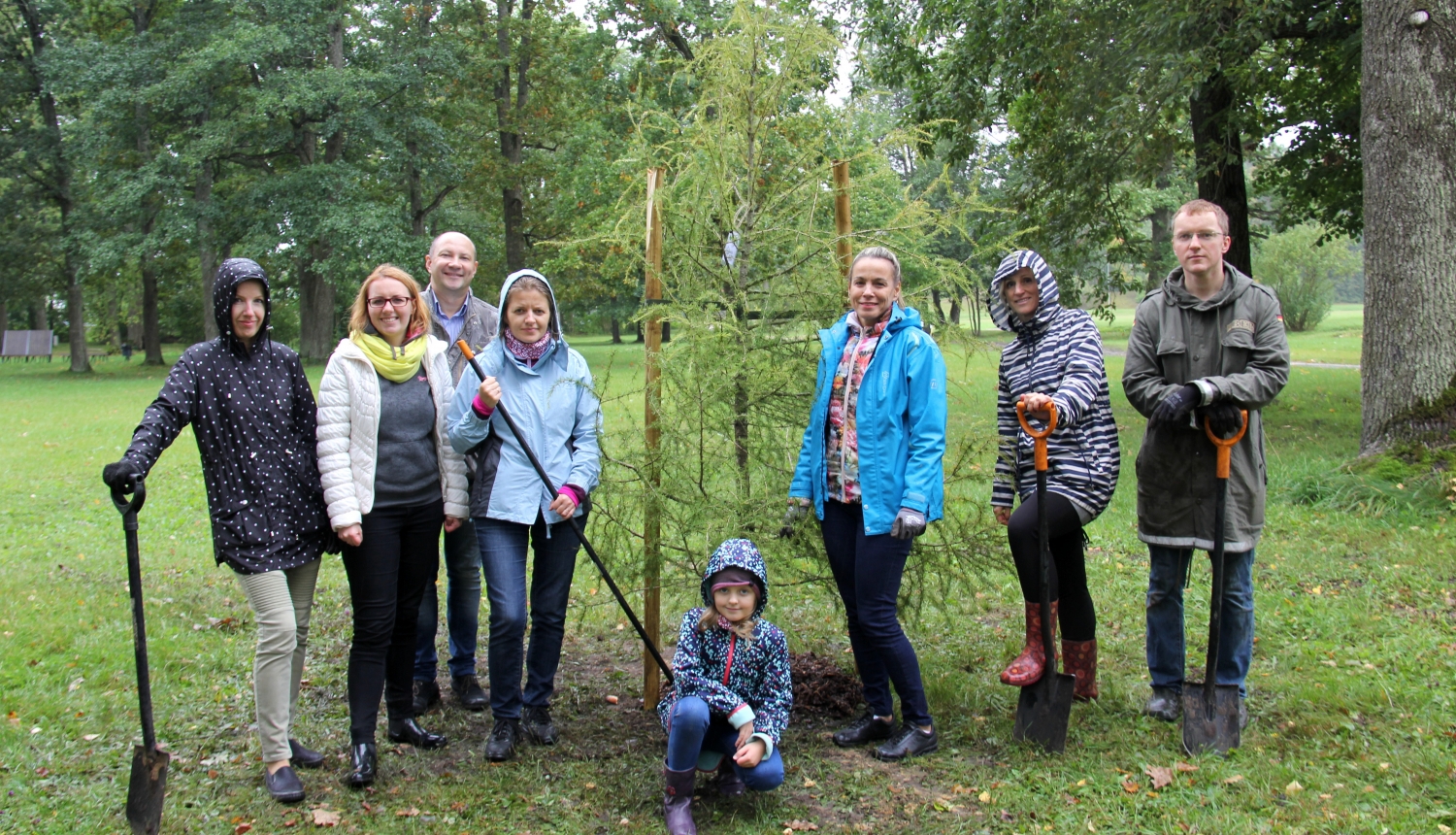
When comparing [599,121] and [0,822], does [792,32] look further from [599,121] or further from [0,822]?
[599,121]

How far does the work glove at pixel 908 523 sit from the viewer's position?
3734 mm

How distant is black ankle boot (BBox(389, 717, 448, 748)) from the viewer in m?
4.33

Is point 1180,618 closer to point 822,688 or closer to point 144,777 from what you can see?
point 822,688

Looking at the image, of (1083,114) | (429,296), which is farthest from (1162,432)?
(1083,114)

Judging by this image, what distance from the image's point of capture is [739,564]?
374 centimetres

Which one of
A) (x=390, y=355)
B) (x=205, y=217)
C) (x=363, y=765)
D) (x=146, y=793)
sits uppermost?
(x=205, y=217)

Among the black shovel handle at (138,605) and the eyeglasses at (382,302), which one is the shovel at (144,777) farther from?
the eyeglasses at (382,302)

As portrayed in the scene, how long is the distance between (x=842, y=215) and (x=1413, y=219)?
6427 millimetres

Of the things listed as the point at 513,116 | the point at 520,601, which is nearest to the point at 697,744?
the point at 520,601

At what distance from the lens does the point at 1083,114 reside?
1260 cm

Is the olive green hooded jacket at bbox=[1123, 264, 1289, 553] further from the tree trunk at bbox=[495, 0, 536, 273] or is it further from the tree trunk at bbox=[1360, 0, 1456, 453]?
the tree trunk at bbox=[495, 0, 536, 273]

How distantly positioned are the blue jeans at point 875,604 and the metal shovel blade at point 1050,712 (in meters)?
0.44

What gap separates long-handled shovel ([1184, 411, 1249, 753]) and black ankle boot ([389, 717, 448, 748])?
3.14 metres

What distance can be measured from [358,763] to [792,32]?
3.68 metres
